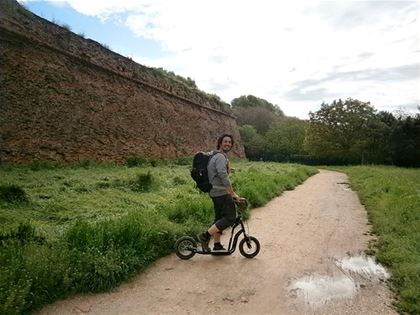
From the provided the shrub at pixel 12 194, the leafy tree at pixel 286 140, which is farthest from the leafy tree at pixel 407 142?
the shrub at pixel 12 194

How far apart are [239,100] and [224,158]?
7920cm

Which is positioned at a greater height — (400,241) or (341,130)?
(341,130)

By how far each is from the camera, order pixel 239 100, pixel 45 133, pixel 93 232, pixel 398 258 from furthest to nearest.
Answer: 1. pixel 239 100
2. pixel 45 133
3. pixel 398 258
4. pixel 93 232

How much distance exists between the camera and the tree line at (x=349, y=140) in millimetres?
37281

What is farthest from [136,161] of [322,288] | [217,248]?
[322,288]

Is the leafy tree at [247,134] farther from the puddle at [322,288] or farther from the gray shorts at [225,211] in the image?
the puddle at [322,288]

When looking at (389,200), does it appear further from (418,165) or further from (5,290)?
(418,165)

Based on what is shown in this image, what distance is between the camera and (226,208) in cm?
609

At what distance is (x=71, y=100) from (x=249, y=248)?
10.1m

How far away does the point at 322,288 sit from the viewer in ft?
16.4

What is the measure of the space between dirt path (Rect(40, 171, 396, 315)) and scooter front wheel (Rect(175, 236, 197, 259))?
108 mm

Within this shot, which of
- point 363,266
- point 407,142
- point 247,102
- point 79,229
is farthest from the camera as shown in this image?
point 247,102

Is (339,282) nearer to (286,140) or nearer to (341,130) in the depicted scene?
(341,130)

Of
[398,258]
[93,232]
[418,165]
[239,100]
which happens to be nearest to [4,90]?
[93,232]
